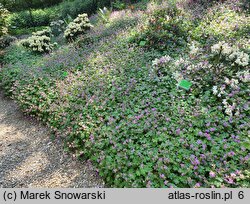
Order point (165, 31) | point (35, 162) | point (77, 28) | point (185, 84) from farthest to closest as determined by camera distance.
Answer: point (77, 28)
point (165, 31)
point (35, 162)
point (185, 84)

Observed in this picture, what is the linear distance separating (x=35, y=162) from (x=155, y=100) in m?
2.51

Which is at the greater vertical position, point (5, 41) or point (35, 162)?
point (5, 41)

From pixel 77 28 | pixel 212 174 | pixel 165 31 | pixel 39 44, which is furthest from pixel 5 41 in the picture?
pixel 212 174

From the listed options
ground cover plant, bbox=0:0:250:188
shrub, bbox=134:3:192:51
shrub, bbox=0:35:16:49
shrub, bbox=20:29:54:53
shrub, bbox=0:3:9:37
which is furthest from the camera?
shrub, bbox=0:35:16:49

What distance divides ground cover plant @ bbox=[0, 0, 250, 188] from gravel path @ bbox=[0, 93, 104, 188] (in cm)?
23

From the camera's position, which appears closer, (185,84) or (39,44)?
(185,84)

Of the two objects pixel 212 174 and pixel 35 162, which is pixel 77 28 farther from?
pixel 212 174

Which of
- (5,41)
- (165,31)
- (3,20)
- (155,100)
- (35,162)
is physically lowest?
(35,162)

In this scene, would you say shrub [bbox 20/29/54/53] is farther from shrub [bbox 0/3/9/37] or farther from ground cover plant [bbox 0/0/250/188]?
shrub [bbox 0/3/9/37]

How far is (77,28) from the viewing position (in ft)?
29.8

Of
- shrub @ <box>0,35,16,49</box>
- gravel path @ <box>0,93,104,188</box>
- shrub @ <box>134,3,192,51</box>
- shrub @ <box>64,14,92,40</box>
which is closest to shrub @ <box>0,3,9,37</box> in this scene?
shrub @ <box>0,35,16,49</box>

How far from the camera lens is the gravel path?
403cm

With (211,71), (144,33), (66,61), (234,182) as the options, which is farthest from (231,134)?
(66,61)

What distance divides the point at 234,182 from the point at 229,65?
97.0 inches
